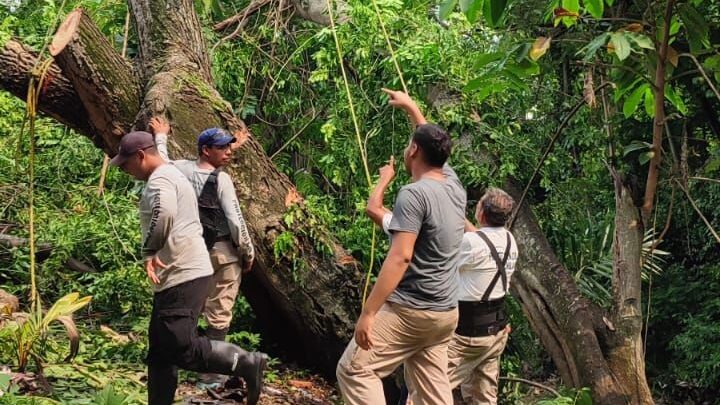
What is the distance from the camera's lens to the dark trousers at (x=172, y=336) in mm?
4191

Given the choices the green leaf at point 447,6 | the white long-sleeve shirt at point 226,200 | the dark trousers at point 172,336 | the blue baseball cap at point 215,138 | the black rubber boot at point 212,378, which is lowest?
the black rubber boot at point 212,378

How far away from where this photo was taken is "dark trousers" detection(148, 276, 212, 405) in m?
4.19

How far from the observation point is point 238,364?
4.66 m

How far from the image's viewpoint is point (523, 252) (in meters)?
6.12

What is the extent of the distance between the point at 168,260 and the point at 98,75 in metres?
2.16

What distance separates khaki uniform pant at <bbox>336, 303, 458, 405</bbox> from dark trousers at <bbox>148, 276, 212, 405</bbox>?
0.87 meters

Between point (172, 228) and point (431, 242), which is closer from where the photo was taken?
point (431, 242)

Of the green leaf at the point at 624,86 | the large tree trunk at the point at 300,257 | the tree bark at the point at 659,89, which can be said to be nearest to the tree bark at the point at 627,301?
the large tree trunk at the point at 300,257

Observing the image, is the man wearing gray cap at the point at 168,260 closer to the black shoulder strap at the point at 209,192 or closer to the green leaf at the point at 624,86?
the black shoulder strap at the point at 209,192

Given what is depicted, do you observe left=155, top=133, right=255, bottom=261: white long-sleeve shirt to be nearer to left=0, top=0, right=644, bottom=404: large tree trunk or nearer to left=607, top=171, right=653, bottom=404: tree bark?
left=0, top=0, right=644, bottom=404: large tree trunk

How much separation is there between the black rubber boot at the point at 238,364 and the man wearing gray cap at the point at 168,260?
0.45ft

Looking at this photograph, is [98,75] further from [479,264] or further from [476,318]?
[476,318]

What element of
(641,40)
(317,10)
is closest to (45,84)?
(317,10)

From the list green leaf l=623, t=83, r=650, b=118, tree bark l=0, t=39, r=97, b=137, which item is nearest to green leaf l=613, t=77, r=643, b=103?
green leaf l=623, t=83, r=650, b=118
